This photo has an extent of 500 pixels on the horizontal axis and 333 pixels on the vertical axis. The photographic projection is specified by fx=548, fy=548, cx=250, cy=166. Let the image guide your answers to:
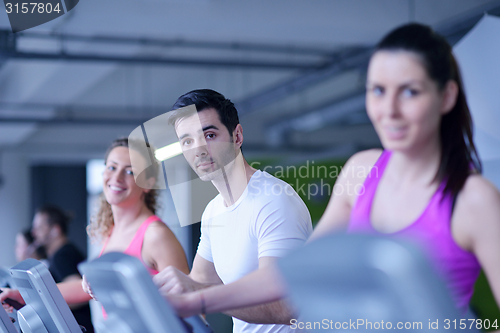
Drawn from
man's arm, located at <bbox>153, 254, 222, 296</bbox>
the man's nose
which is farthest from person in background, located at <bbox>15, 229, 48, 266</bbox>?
man's arm, located at <bbox>153, 254, 222, 296</bbox>

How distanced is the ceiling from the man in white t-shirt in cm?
152

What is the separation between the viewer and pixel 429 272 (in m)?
0.46

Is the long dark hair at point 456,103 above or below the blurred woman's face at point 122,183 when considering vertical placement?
above

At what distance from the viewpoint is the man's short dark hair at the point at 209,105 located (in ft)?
4.46

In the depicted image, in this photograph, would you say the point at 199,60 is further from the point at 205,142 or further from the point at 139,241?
the point at 205,142

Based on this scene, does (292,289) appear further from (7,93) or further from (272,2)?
(7,93)

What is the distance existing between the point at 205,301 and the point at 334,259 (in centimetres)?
42

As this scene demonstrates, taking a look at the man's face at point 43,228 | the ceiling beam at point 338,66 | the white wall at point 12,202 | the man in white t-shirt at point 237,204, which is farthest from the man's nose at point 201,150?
the white wall at point 12,202

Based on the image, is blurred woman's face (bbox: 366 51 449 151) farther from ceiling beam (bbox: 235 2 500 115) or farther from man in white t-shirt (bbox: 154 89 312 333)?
ceiling beam (bbox: 235 2 500 115)

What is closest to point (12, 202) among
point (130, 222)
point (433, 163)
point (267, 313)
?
point (130, 222)

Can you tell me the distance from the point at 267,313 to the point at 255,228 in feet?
0.68

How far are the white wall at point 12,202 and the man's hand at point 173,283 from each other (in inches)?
351

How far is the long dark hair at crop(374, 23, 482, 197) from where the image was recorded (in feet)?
2.69

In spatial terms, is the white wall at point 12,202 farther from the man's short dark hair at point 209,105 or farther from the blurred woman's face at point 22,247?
the man's short dark hair at point 209,105
